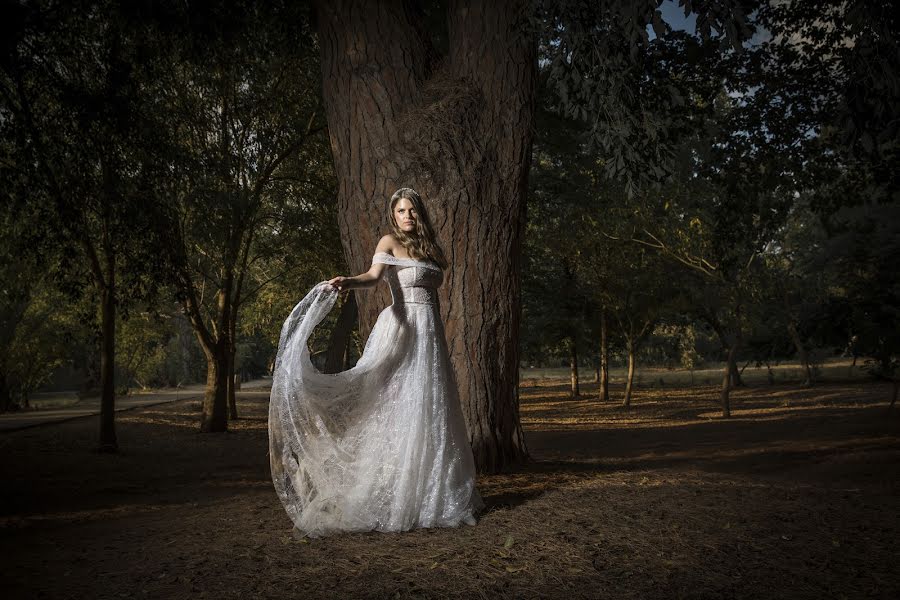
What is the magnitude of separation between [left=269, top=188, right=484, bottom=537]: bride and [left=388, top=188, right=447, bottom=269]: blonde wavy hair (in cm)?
6

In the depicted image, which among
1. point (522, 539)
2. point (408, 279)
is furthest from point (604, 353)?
point (522, 539)

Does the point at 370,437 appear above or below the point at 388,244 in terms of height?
below

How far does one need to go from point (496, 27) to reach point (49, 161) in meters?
6.03

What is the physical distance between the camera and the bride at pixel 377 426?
4656 mm

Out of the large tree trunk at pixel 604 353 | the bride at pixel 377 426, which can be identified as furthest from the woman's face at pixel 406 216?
the large tree trunk at pixel 604 353

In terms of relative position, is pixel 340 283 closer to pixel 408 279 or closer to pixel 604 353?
pixel 408 279

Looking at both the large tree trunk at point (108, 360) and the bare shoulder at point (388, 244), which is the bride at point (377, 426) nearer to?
the bare shoulder at point (388, 244)

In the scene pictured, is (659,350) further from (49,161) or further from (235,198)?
(49,161)

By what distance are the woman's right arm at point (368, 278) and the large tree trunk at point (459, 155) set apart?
1113 millimetres

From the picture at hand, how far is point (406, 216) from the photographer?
17.1 ft

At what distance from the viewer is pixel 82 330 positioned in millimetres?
22875

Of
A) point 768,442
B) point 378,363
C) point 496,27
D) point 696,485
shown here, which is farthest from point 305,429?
point 768,442

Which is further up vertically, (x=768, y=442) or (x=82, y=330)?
(x=82, y=330)

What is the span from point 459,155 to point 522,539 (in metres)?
3.53
